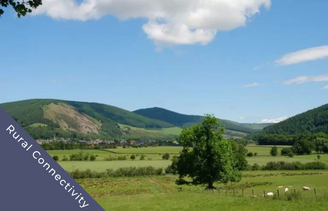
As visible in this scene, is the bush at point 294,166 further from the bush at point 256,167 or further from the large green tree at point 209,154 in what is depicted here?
the large green tree at point 209,154

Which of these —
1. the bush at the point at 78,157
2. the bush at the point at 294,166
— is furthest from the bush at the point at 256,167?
the bush at the point at 78,157

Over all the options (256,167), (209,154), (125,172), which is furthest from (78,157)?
(209,154)

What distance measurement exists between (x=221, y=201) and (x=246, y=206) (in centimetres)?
379

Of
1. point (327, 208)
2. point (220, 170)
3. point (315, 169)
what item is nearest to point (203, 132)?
point (220, 170)

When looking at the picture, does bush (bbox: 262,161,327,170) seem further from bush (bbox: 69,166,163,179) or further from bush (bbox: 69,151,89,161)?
bush (bbox: 69,151,89,161)

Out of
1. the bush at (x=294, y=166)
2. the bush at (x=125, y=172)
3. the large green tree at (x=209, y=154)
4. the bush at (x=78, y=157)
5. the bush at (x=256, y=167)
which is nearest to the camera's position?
the large green tree at (x=209, y=154)

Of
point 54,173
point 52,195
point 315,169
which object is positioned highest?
point 54,173

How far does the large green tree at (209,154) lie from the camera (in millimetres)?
47787

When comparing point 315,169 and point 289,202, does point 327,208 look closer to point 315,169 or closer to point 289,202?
point 289,202

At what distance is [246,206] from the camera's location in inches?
Result: 1185

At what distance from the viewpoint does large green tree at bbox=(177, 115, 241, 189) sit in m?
47.8

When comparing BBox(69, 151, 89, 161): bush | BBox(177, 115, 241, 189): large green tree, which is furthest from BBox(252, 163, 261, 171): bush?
BBox(69, 151, 89, 161): bush

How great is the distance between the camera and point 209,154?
4872 centimetres

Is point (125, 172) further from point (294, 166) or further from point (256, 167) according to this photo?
point (294, 166)
